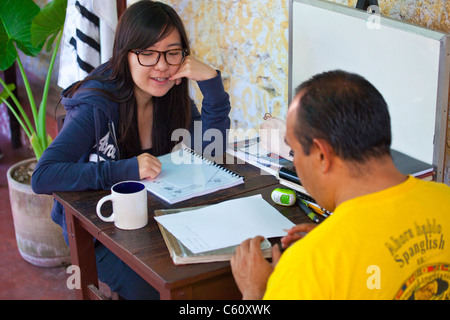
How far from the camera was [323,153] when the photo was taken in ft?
3.19

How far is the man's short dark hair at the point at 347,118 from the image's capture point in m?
0.95

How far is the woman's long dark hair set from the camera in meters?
1.70

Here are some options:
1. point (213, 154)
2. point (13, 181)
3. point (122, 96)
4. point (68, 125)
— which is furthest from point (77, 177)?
point (13, 181)

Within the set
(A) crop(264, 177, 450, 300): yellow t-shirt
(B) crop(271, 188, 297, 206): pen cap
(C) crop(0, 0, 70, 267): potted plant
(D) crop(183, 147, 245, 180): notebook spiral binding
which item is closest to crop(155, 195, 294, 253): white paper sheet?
(B) crop(271, 188, 297, 206): pen cap

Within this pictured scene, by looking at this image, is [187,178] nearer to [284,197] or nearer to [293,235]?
[284,197]

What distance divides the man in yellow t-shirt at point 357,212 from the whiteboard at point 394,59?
18.4 inches

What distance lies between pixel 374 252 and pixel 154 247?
507 millimetres

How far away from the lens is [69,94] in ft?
5.94

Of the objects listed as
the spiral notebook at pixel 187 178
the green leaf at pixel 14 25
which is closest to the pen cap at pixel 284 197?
the spiral notebook at pixel 187 178

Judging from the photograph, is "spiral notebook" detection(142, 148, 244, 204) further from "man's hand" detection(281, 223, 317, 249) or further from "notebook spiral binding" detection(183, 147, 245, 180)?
"man's hand" detection(281, 223, 317, 249)

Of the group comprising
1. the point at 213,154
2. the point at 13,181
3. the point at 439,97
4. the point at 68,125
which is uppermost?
the point at 439,97
